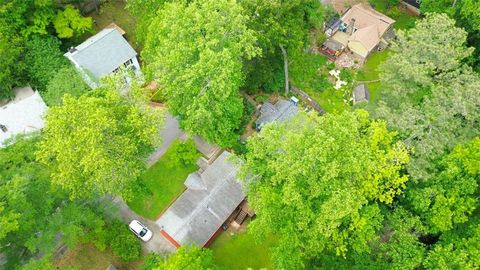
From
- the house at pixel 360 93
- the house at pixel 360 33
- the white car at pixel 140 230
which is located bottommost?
the white car at pixel 140 230

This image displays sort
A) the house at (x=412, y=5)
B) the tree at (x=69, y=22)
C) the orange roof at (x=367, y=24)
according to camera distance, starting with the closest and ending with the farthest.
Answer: the tree at (x=69, y=22) < the orange roof at (x=367, y=24) < the house at (x=412, y=5)

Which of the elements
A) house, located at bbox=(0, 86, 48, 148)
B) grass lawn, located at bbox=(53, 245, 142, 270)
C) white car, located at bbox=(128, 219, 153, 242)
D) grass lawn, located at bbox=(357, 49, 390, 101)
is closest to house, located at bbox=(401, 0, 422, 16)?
grass lawn, located at bbox=(357, 49, 390, 101)

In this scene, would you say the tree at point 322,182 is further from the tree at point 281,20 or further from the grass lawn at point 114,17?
the grass lawn at point 114,17

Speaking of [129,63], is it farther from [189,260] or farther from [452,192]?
[452,192]

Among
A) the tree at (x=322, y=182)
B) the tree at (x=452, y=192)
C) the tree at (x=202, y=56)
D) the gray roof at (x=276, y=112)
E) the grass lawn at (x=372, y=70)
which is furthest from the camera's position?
the grass lawn at (x=372, y=70)

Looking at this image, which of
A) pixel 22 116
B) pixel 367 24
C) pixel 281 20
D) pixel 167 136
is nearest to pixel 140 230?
pixel 167 136

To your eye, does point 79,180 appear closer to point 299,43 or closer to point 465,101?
point 299,43

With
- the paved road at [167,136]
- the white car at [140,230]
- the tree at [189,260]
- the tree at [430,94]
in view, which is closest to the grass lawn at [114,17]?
the paved road at [167,136]

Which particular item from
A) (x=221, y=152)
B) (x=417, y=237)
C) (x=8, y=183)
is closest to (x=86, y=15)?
(x=221, y=152)
